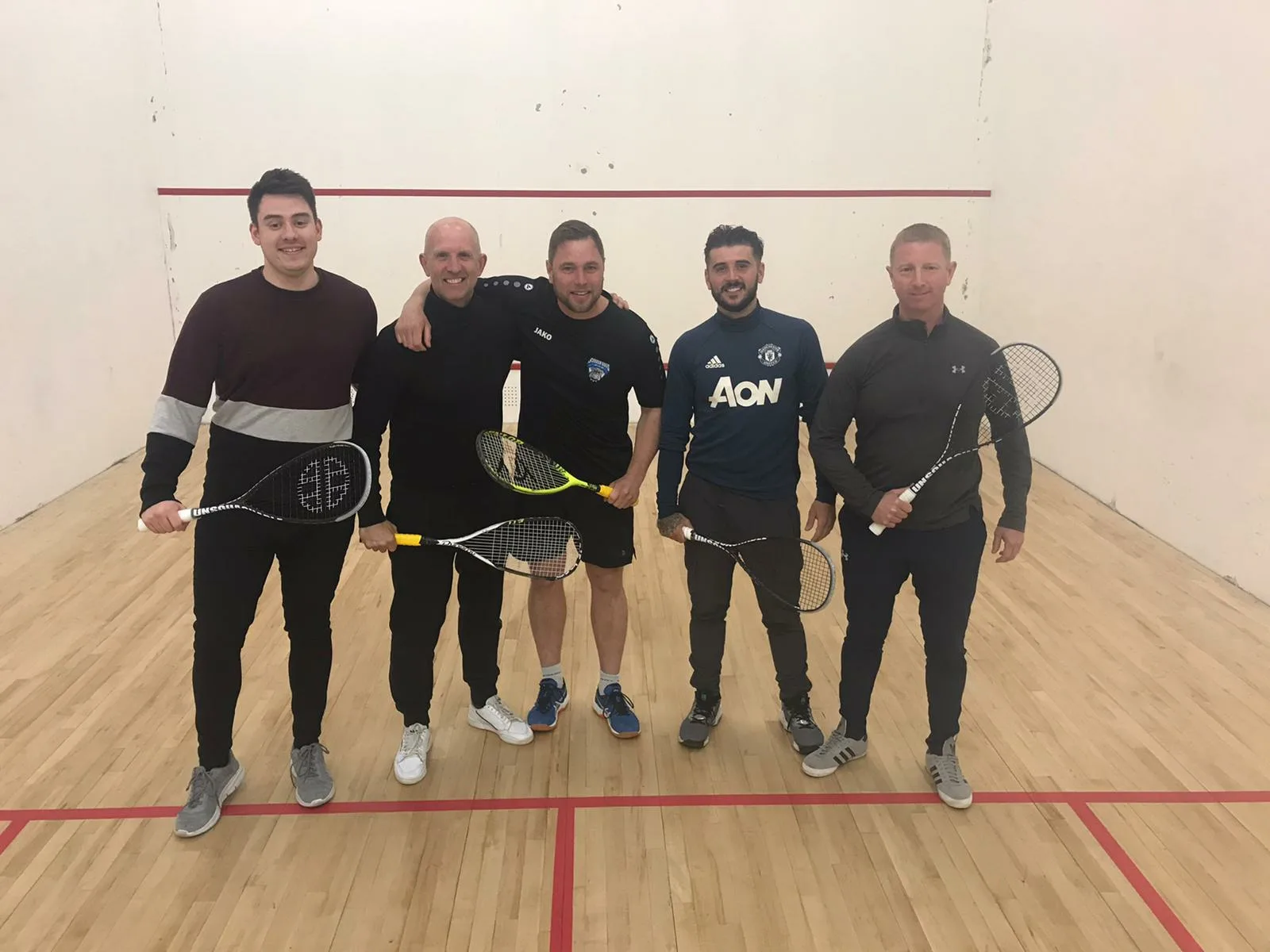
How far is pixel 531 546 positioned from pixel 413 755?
1.84ft

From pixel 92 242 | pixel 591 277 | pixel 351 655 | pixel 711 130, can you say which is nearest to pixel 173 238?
pixel 92 242

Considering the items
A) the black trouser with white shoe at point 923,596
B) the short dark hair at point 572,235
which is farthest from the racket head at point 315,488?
the black trouser with white shoe at point 923,596

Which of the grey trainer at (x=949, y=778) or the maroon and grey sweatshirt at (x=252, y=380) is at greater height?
the maroon and grey sweatshirt at (x=252, y=380)

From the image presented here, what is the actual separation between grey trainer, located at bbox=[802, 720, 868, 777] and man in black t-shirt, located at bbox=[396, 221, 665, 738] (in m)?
0.61

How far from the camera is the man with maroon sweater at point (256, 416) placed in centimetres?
157

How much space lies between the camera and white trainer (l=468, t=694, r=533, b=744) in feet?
6.86

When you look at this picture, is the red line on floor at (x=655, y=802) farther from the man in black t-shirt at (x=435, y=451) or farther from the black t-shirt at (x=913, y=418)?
the black t-shirt at (x=913, y=418)

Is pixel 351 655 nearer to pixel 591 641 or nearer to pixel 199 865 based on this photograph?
pixel 591 641

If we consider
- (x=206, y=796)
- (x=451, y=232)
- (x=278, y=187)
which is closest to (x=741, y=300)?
(x=451, y=232)

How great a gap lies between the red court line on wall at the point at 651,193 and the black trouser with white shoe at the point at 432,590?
3654mm

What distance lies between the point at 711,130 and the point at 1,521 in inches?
159

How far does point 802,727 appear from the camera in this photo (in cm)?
206

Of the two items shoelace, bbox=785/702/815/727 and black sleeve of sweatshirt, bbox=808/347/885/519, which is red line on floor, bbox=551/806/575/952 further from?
black sleeve of sweatshirt, bbox=808/347/885/519

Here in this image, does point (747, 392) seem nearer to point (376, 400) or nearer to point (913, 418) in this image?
point (913, 418)
